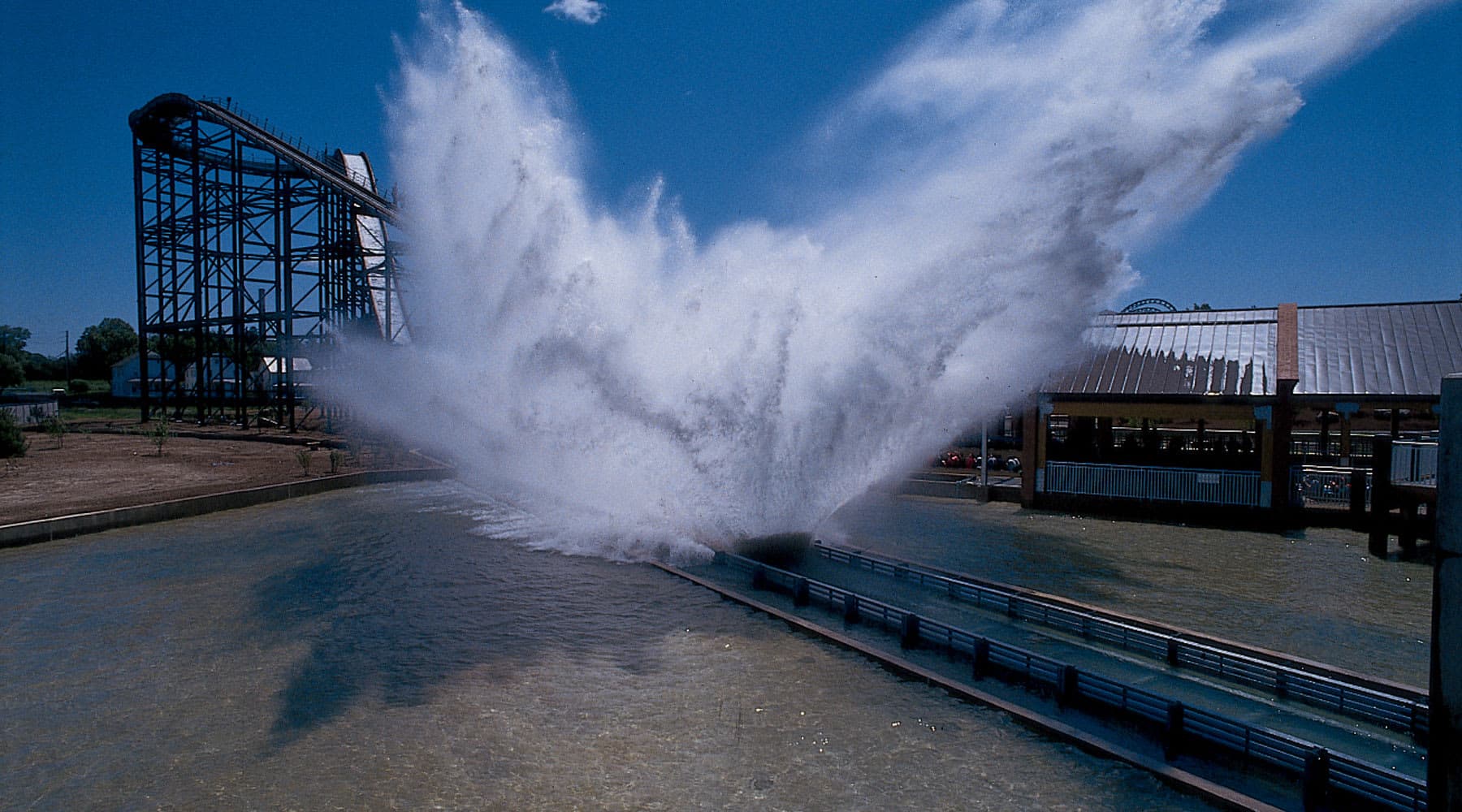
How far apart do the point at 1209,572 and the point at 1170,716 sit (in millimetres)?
8759

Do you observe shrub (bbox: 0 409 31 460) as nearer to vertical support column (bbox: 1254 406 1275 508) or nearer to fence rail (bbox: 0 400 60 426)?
fence rail (bbox: 0 400 60 426)

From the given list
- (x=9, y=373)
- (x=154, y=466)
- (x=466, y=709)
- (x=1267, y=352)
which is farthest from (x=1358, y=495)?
(x=9, y=373)

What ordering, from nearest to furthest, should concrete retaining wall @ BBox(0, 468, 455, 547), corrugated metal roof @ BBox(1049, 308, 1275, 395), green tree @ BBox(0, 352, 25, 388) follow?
concrete retaining wall @ BBox(0, 468, 455, 547) → corrugated metal roof @ BBox(1049, 308, 1275, 395) → green tree @ BBox(0, 352, 25, 388)

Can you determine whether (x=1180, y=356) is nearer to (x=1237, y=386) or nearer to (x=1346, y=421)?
(x=1237, y=386)

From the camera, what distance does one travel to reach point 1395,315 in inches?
917

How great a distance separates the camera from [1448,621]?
3.99 m

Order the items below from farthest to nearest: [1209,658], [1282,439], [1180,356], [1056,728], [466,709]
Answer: [1180,356] < [1282,439] < [1209,658] < [466,709] < [1056,728]

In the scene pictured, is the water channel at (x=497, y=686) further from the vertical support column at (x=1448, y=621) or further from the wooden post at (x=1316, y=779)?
the vertical support column at (x=1448, y=621)

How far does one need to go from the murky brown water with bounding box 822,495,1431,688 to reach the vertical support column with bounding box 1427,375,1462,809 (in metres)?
6.61

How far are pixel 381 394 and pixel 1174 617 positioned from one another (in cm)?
3967

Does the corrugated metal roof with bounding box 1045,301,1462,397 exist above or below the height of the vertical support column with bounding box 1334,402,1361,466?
above

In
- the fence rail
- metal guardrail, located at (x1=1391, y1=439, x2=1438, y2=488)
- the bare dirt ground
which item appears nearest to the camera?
metal guardrail, located at (x1=1391, y1=439, x2=1438, y2=488)

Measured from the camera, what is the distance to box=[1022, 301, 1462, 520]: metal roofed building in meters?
20.6

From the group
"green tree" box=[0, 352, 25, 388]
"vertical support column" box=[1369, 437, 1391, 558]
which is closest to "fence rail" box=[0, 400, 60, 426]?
"green tree" box=[0, 352, 25, 388]
